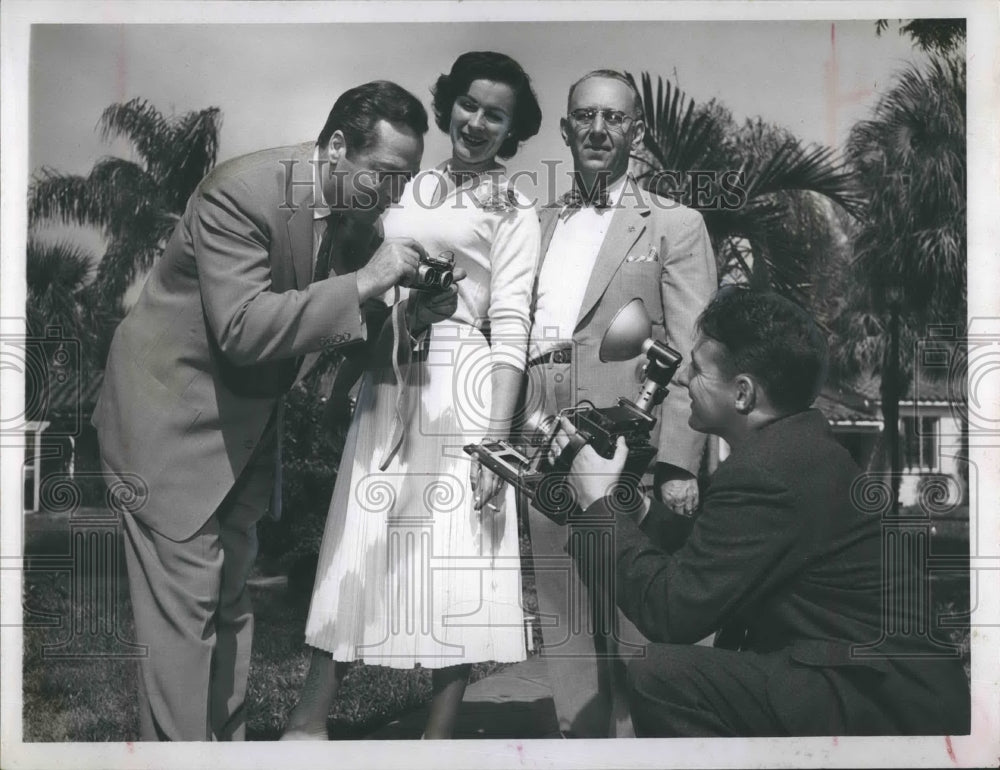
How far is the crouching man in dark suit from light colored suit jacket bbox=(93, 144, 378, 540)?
118 cm

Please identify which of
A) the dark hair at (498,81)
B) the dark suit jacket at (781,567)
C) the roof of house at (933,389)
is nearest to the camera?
the dark suit jacket at (781,567)

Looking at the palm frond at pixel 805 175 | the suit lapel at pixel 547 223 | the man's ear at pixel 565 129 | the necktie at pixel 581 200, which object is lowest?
the suit lapel at pixel 547 223

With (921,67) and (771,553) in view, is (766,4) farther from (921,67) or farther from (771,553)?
(771,553)

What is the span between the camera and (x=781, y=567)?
4418mm

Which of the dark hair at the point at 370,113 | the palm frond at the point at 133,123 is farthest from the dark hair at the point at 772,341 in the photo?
the palm frond at the point at 133,123

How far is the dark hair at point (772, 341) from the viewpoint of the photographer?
4.64 meters

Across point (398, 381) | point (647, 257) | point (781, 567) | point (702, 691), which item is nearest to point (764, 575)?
point (781, 567)

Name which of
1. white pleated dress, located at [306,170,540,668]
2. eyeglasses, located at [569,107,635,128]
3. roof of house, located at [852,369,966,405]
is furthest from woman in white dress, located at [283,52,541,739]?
roof of house, located at [852,369,966,405]

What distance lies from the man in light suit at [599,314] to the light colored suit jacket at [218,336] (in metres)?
0.86

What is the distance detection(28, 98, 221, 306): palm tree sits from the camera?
496cm

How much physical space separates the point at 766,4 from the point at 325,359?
2.43 meters

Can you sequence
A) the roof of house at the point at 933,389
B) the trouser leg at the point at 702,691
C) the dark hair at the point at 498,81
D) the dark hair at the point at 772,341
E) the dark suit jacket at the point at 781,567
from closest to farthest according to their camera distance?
the dark suit jacket at the point at 781,567
the trouser leg at the point at 702,691
the dark hair at the point at 772,341
the dark hair at the point at 498,81
the roof of house at the point at 933,389

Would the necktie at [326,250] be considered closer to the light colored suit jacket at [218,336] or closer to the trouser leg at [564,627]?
the light colored suit jacket at [218,336]

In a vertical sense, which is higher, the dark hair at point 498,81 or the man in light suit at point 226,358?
the dark hair at point 498,81
